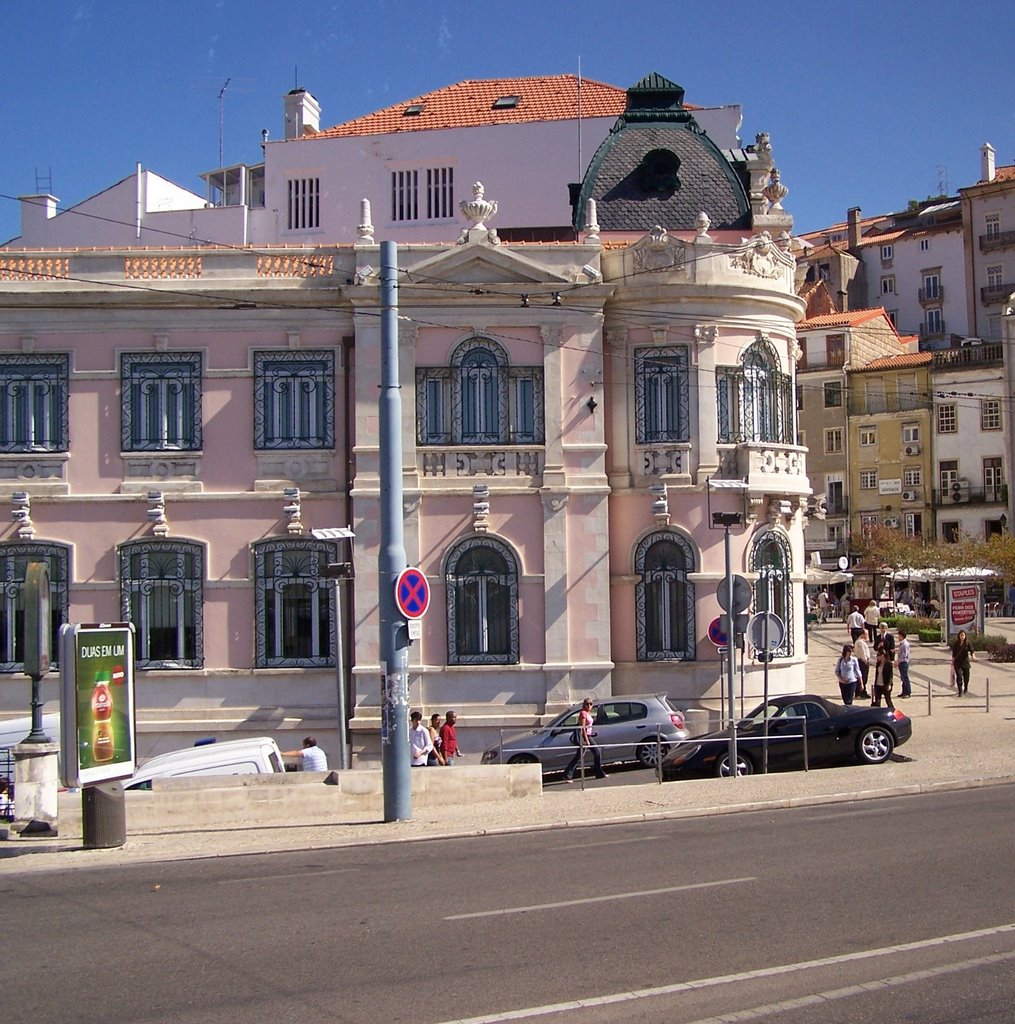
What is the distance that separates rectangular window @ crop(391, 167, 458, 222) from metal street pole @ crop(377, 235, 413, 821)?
2126 centimetres

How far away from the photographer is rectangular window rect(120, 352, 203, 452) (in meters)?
27.2

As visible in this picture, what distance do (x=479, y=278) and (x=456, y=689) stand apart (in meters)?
7.73

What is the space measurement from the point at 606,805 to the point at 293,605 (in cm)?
1032

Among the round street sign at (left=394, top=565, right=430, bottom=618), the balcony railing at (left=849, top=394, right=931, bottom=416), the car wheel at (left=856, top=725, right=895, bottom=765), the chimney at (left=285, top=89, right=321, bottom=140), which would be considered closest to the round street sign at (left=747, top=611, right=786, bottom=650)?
the car wheel at (left=856, top=725, right=895, bottom=765)

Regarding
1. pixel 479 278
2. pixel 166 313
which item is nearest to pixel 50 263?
pixel 166 313

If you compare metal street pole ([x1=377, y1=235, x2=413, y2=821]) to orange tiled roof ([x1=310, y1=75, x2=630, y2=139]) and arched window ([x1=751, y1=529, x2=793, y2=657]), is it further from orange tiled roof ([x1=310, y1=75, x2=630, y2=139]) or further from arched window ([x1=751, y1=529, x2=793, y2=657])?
orange tiled roof ([x1=310, y1=75, x2=630, y2=139])

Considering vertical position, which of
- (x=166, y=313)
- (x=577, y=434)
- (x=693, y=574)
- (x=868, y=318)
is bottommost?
(x=693, y=574)

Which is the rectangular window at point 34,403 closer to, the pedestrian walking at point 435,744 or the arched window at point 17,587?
the arched window at point 17,587

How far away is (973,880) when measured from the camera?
11969 mm

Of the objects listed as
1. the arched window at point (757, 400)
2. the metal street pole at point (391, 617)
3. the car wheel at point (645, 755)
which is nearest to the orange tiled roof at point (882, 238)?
the arched window at point (757, 400)

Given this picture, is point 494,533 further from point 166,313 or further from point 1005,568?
point 1005,568

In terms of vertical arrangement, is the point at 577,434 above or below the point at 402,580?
above

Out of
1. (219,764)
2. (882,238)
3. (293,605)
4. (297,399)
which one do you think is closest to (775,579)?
(293,605)

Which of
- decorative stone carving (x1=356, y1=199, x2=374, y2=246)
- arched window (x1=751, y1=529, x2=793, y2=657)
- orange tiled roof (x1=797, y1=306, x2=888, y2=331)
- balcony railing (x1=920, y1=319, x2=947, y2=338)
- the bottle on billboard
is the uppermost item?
balcony railing (x1=920, y1=319, x2=947, y2=338)
